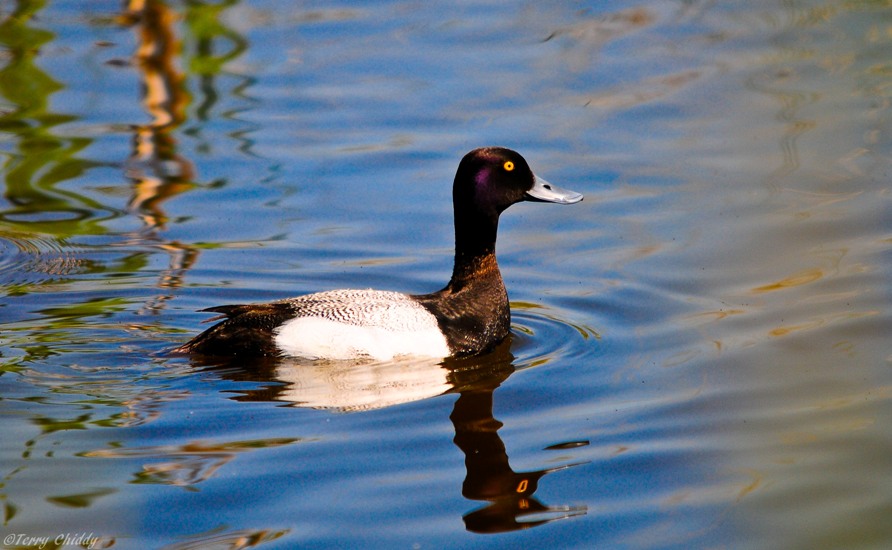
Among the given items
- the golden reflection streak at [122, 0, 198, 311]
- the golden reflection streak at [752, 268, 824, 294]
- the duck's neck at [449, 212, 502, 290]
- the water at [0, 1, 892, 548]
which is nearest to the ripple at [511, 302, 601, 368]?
the water at [0, 1, 892, 548]

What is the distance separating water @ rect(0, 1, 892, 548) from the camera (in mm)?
5258

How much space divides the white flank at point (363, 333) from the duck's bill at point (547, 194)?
122 cm

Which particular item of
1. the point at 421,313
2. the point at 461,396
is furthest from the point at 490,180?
the point at 461,396

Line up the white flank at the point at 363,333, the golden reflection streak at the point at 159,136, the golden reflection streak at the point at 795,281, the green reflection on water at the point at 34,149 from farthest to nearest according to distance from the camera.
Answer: the green reflection on water at the point at 34,149, the golden reflection streak at the point at 159,136, the white flank at the point at 363,333, the golden reflection streak at the point at 795,281

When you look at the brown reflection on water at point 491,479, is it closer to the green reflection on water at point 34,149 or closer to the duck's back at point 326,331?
the duck's back at point 326,331

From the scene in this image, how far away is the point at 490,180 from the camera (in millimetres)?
8383

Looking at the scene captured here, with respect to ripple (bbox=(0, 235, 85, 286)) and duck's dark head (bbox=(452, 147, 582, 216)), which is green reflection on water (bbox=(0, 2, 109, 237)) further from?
duck's dark head (bbox=(452, 147, 582, 216))

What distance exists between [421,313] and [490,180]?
1.06 meters

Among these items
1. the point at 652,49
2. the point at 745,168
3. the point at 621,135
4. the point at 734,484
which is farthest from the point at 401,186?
the point at 734,484

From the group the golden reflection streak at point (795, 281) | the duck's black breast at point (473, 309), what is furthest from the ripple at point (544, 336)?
the golden reflection streak at point (795, 281)

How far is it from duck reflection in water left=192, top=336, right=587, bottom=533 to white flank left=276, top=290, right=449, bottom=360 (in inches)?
3.0

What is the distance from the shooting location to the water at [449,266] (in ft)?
17.3

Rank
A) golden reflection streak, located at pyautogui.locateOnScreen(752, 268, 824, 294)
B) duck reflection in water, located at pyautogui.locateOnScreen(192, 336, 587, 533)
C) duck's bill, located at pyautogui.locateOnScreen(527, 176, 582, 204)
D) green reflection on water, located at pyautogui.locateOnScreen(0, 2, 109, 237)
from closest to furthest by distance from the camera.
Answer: duck reflection in water, located at pyautogui.locateOnScreen(192, 336, 587, 533) → golden reflection streak, located at pyautogui.locateOnScreen(752, 268, 824, 294) → duck's bill, located at pyautogui.locateOnScreen(527, 176, 582, 204) → green reflection on water, located at pyautogui.locateOnScreen(0, 2, 109, 237)

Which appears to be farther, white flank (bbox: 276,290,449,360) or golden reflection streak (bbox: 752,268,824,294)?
white flank (bbox: 276,290,449,360)
